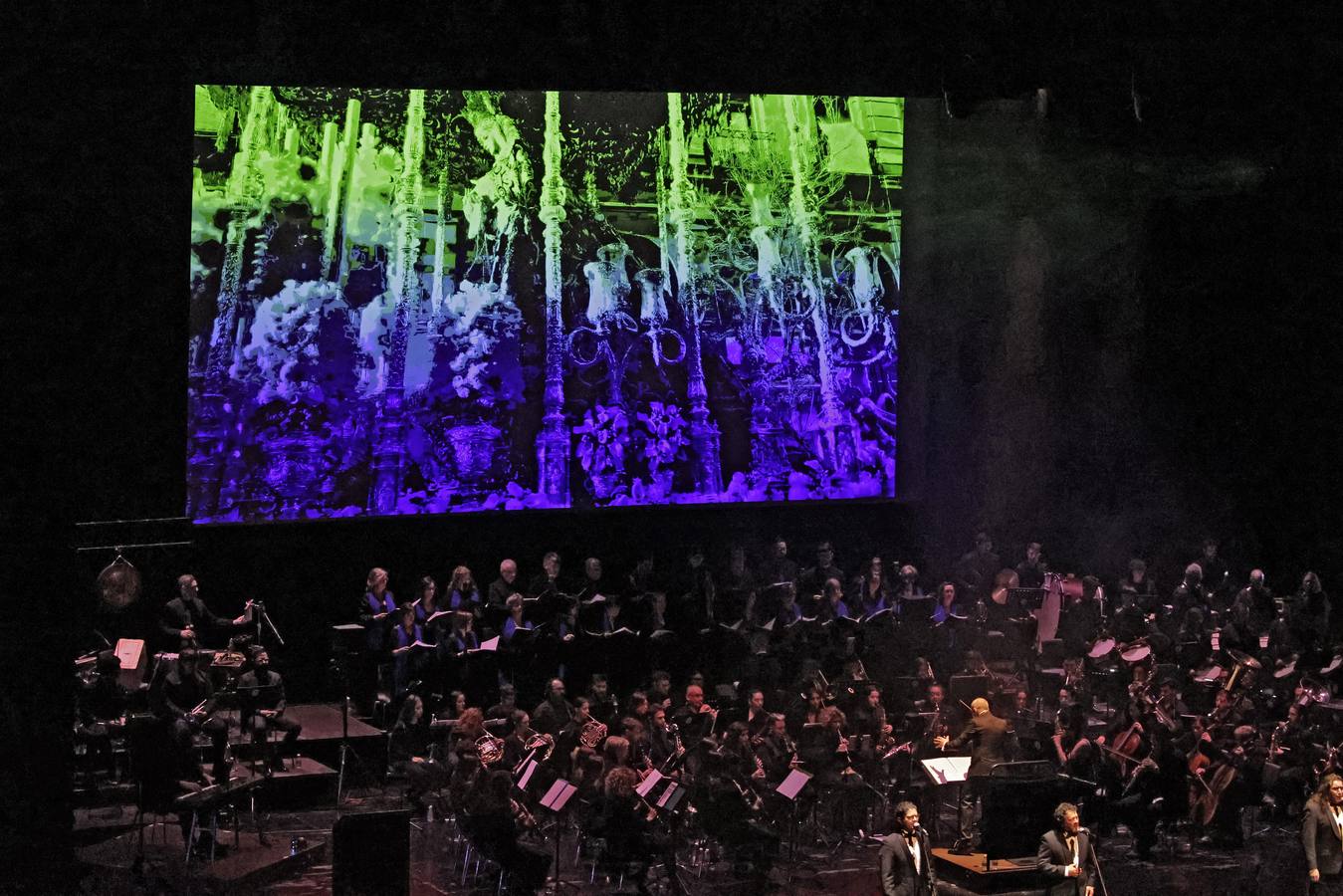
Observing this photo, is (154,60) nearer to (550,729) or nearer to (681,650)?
(550,729)

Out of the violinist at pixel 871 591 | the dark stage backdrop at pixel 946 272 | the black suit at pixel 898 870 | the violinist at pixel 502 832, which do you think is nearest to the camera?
the black suit at pixel 898 870

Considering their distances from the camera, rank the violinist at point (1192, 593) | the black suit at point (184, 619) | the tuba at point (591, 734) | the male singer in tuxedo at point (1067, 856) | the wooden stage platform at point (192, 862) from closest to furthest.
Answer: the male singer in tuxedo at point (1067, 856) < the wooden stage platform at point (192, 862) < the tuba at point (591, 734) < the black suit at point (184, 619) < the violinist at point (1192, 593)

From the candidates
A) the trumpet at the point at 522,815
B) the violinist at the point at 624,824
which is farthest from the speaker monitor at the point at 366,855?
the violinist at the point at 624,824

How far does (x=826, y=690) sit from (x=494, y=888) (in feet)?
11.5

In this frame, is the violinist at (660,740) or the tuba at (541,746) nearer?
the tuba at (541,746)

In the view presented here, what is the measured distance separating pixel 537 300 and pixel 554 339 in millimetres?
449

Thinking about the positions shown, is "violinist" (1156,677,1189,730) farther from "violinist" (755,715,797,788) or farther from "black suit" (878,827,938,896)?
"black suit" (878,827,938,896)

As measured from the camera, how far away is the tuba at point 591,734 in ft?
39.4

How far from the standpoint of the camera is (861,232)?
17.0 meters

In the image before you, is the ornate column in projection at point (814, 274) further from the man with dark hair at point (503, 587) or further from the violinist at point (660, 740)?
the violinist at point (660, 740)

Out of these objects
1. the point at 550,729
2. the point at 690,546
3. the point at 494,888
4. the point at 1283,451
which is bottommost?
the point at 494,888

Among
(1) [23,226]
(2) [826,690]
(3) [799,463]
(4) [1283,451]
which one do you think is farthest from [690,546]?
(1) [23,226]

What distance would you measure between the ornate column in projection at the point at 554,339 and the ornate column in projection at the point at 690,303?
1259 millimetres

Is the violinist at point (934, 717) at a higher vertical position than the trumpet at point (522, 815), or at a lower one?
higher
